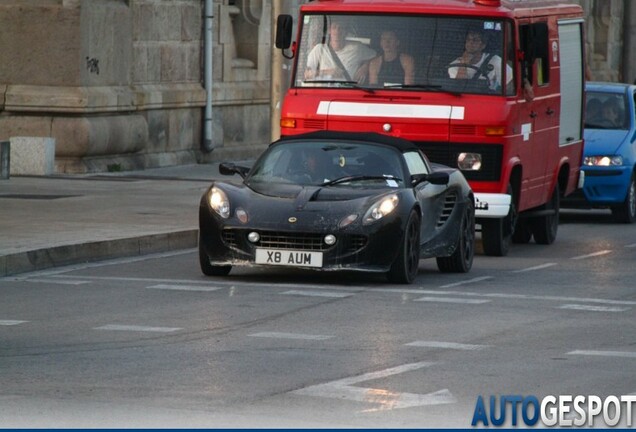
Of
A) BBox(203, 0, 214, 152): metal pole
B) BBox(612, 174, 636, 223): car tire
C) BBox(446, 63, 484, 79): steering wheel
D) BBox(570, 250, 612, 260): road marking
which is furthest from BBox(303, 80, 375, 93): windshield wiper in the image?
BBox(203, 0, 214, 152): metal pole

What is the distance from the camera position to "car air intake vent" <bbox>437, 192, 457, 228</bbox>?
16.2 meters

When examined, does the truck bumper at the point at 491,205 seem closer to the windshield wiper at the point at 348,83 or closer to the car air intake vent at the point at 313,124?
the windshield wiper at the point at 348,83

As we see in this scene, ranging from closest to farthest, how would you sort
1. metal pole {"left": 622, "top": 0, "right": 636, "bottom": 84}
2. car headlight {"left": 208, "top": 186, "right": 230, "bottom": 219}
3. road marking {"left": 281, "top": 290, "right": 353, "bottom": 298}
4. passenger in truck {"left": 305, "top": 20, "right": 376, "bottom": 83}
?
1. road marking {"left": 281, "top": 290, "right": 353, "bottom": 298}
2. car headlight {"left": 208, "top": 186, "right": 230, "bottom": 219}
3. passenger in truck {"left": 305, "top": 20, "right": 376, "bottom": 83}
4. metal pole {"left": 622, "top": 0, "right": 636, "bottom": 84}

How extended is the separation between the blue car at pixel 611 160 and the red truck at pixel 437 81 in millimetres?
4809

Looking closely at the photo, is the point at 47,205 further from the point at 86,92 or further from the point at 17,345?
the point at 17,345

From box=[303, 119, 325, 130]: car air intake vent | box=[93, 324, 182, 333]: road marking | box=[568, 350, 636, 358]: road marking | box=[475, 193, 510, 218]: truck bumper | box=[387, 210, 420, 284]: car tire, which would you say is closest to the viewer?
box=[568, 350, 636, 358]: road marking

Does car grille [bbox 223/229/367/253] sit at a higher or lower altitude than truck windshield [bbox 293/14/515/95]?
lower

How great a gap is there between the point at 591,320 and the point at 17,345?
4158 mm

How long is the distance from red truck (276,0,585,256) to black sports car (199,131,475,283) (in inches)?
70.4


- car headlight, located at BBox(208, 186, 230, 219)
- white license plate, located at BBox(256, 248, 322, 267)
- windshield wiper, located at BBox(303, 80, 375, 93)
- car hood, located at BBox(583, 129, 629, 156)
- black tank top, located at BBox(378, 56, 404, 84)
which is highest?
black tank top, located at BBox(378, 56, 404, 84)

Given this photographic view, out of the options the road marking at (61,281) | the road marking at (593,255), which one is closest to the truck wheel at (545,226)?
the road marking at (593,255)

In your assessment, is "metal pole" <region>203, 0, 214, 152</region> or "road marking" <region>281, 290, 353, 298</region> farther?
"metal pole" <region>203, 0, 214, 152</region>

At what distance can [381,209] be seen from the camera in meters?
14.8

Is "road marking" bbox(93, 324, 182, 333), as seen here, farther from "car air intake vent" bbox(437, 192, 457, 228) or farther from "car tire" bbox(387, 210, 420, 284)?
"car air intake vent" bbox(437, 192, 457, 228)
